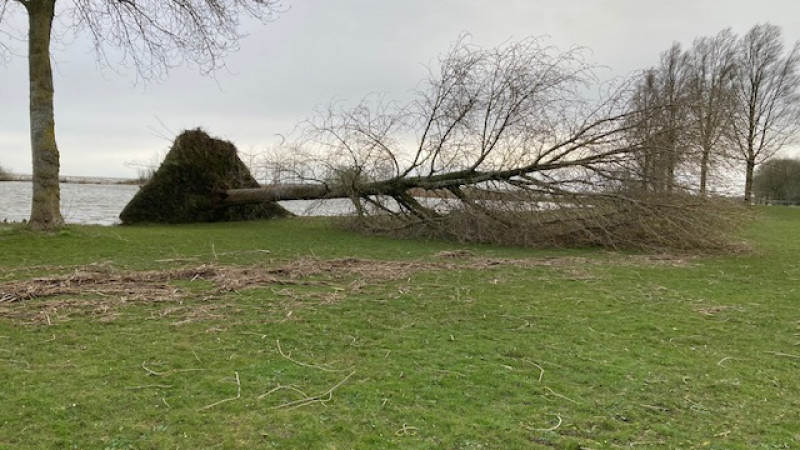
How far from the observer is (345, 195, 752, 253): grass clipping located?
10711mm

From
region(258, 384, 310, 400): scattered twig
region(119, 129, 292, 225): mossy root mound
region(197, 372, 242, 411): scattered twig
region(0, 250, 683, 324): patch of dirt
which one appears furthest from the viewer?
region(119, 129, 292, 225): mossy root mound

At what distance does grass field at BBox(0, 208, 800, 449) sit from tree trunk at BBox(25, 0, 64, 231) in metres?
2.79

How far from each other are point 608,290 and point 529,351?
9.63ft

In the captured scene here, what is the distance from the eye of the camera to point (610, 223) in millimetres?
11047

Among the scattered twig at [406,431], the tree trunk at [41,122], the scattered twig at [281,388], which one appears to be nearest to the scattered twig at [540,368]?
the scattered twig at [406,431]

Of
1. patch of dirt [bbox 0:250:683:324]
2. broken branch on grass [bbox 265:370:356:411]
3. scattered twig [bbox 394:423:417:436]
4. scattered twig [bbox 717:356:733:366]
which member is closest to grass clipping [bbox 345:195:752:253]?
patch of dirt [bbox 0:250:683:324]

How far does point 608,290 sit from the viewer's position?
6715 mm

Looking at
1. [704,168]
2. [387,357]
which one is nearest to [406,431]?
[387,357]

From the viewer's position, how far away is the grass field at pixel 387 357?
2.84 meters

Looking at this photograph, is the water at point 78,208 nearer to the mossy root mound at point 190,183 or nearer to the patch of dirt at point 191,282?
the mossy root mound at point 190,183

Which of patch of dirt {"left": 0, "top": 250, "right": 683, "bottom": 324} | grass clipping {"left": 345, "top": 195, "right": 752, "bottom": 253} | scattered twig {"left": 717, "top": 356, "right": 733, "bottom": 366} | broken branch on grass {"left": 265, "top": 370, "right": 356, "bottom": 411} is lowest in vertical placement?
broken branch on grass {"left": 265, "top": 370, "right": 356, "bottom": 411}

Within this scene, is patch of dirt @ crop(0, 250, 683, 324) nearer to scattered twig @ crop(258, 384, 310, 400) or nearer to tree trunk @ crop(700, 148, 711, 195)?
scattered twig @ crop(258, 384, 310, 400)

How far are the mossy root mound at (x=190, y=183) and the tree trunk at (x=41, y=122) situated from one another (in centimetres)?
439

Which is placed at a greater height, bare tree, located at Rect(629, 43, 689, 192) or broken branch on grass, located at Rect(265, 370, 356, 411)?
bare tree, located at Rect(629, 43, 689, 192)
